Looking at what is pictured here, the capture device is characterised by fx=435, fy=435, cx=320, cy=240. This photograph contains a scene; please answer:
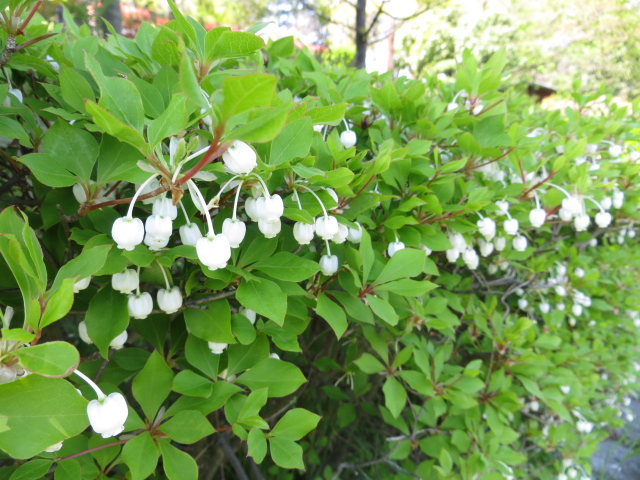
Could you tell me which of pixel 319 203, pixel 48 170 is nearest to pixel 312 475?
pixel 319 203

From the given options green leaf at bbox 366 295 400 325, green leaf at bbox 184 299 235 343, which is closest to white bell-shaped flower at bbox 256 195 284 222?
green leaf at bbox 184 299 235 343

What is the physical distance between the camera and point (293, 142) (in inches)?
30.6

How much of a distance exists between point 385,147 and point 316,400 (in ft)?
4.96

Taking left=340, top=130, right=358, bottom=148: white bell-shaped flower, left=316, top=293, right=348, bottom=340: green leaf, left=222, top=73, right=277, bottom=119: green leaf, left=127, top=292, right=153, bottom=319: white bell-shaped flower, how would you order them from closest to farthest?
left=222, top=73, right=277, bottom=119: green leaf, left=127, top=292, right=153, bottom=319: white bell-shaped flower, left=316, top=293, right=348, bottom=340: green leaf, left=340, top=130, right=358, bottom=148: white bell-shaped flower

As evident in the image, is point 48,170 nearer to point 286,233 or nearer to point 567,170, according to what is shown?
point 286,233

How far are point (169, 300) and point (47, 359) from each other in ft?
1.04

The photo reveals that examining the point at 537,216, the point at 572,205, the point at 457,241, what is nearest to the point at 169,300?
the point at 457,241

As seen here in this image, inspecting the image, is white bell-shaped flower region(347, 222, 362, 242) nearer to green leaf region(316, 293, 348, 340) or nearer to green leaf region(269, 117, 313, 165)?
green leaf region(316, 293, 348, 340)

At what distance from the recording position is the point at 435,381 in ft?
4.68

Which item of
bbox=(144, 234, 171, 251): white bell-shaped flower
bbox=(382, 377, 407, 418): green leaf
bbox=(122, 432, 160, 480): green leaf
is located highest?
bbox=(144, 234, 171, 251): white bell-shaped flower

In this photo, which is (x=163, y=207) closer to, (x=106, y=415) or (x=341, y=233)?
(x=106, y=415)

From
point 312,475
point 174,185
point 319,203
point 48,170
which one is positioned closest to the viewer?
point 174,185

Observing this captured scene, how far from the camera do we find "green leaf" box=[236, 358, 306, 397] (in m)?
0.92

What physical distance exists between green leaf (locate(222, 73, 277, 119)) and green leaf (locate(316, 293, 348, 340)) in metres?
0.52
